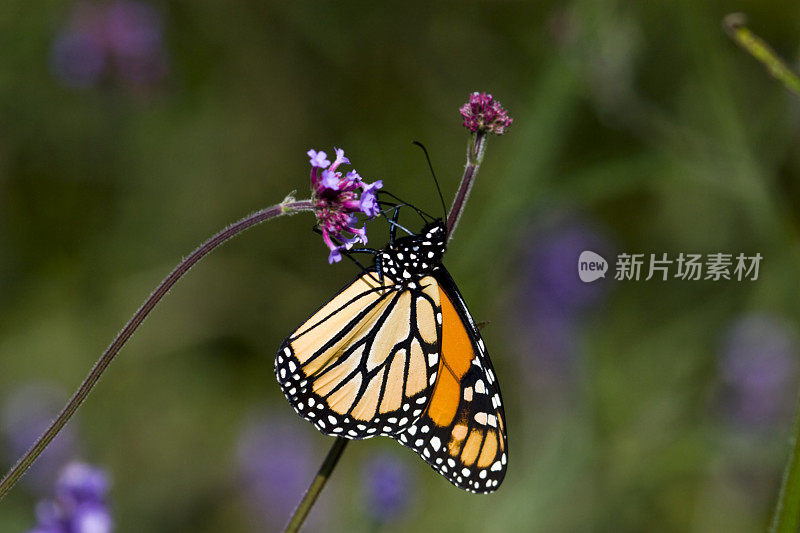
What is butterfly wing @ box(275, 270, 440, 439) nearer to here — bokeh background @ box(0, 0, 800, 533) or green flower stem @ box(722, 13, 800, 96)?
green flower stem @ box(722, 13, 800, 96)

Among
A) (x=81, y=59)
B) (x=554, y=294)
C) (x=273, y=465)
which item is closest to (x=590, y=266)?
(x=554, y=294)

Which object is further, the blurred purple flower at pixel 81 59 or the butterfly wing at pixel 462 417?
the blurred purple flower at pixel 81 59

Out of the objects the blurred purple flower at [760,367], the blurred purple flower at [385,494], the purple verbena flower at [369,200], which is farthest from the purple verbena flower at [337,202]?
the blurred purple flower at [760,367]

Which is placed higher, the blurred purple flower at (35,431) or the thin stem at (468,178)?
the thin stem at (468,178)

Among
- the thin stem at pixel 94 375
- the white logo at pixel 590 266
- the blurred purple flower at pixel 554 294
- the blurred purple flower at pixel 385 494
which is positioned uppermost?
the white logo at pixel 590 266

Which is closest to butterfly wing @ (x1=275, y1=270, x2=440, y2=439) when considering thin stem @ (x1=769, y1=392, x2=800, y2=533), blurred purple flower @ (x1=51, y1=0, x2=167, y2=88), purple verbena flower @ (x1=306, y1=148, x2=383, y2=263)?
purple verbena flower @ (x1=306, y1=148, x2=383, y2=263)

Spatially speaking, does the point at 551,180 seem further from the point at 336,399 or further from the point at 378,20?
the point at 336,399

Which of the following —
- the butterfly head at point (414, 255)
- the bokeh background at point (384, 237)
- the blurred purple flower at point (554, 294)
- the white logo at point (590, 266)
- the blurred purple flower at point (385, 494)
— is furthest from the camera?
the white logo at point (590, 266)

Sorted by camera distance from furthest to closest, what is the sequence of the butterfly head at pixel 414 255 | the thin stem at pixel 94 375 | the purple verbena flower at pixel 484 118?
the butterfly head at pixel 414 255 < the purple verbena flower at pixel 484 118 < the thin stem at pixel 94 375

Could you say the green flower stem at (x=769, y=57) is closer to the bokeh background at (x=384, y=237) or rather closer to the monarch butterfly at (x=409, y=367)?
the monarch butterfly at (x=409, y=367)
